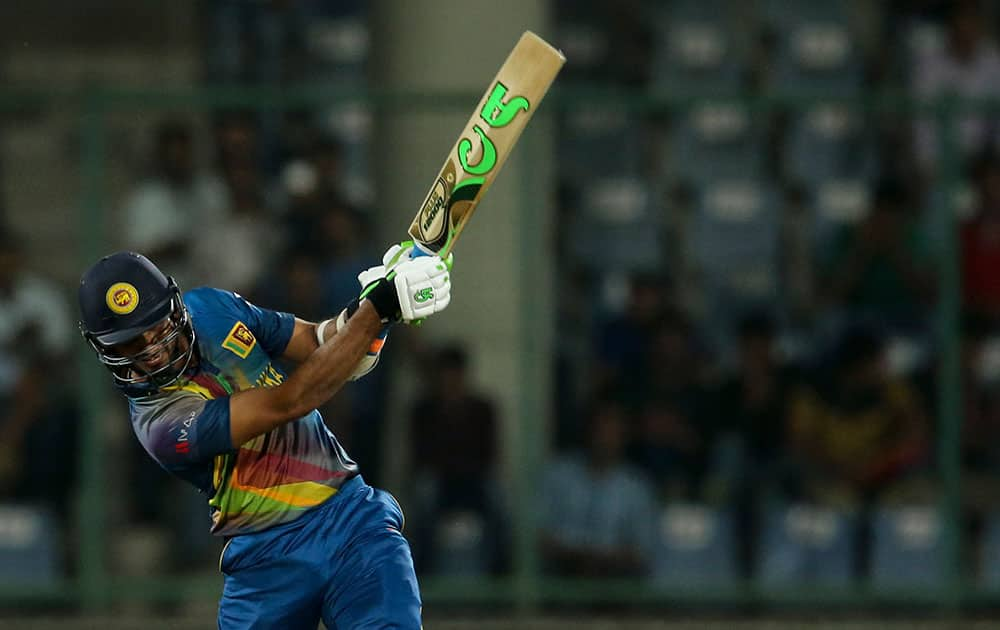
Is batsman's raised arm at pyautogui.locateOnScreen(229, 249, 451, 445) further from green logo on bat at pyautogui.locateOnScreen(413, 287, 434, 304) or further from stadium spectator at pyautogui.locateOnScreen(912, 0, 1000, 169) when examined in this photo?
stadium spectator at pyautogui.locateOnScreen(912, 0, 1000, 169)

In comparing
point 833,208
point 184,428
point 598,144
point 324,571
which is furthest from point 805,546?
point 184,428

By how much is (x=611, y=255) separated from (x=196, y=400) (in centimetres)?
→ 371

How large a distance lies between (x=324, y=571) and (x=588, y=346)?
3.41m

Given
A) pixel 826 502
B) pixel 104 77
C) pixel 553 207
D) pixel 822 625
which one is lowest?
pixel 822 625

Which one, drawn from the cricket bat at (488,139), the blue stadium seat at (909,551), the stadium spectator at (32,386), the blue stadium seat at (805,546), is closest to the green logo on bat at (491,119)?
the cricket bat at (488,139)

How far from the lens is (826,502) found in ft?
28.9

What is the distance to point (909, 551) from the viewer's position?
8.87 meters

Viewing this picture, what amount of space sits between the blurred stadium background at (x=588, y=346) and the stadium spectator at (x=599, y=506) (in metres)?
0.01

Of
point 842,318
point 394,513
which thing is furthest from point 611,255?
point 394,513

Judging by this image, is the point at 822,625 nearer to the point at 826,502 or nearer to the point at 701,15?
the point at 826,502

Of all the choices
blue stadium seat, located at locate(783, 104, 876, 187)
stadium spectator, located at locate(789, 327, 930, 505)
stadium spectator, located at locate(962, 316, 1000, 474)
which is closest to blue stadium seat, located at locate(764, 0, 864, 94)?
blue stadium seat, located at locate(783, 104, 876, 187)

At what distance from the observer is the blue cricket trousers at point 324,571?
557cm

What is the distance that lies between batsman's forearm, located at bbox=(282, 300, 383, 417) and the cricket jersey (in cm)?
28

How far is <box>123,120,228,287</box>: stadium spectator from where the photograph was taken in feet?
28.9
